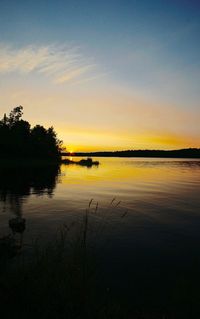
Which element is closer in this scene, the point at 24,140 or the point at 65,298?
the point at 65,298

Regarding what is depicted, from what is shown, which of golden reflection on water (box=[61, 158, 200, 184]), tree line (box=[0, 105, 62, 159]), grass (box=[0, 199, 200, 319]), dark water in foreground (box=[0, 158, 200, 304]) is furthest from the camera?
tree line (box=[0, 105, 62, 159])

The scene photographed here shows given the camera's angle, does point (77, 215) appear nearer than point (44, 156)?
Yes

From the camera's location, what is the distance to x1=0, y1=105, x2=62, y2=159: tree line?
343 feet

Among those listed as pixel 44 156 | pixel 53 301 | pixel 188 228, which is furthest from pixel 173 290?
pixel 44 156

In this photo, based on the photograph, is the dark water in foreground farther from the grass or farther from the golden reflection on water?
the golden reflection on water

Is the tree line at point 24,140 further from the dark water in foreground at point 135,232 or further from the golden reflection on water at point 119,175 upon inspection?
the dark water in foreground at point 135,232

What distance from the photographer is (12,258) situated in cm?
1239

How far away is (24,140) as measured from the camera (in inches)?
4685

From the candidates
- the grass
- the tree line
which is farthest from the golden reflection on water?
the grass

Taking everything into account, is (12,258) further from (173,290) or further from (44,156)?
(44,156)

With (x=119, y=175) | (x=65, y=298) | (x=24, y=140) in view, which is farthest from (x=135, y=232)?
(x=24, y=140)

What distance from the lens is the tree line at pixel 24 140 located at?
105 meters

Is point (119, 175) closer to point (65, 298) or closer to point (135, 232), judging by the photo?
point (135, 232)

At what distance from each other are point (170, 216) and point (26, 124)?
109 m
